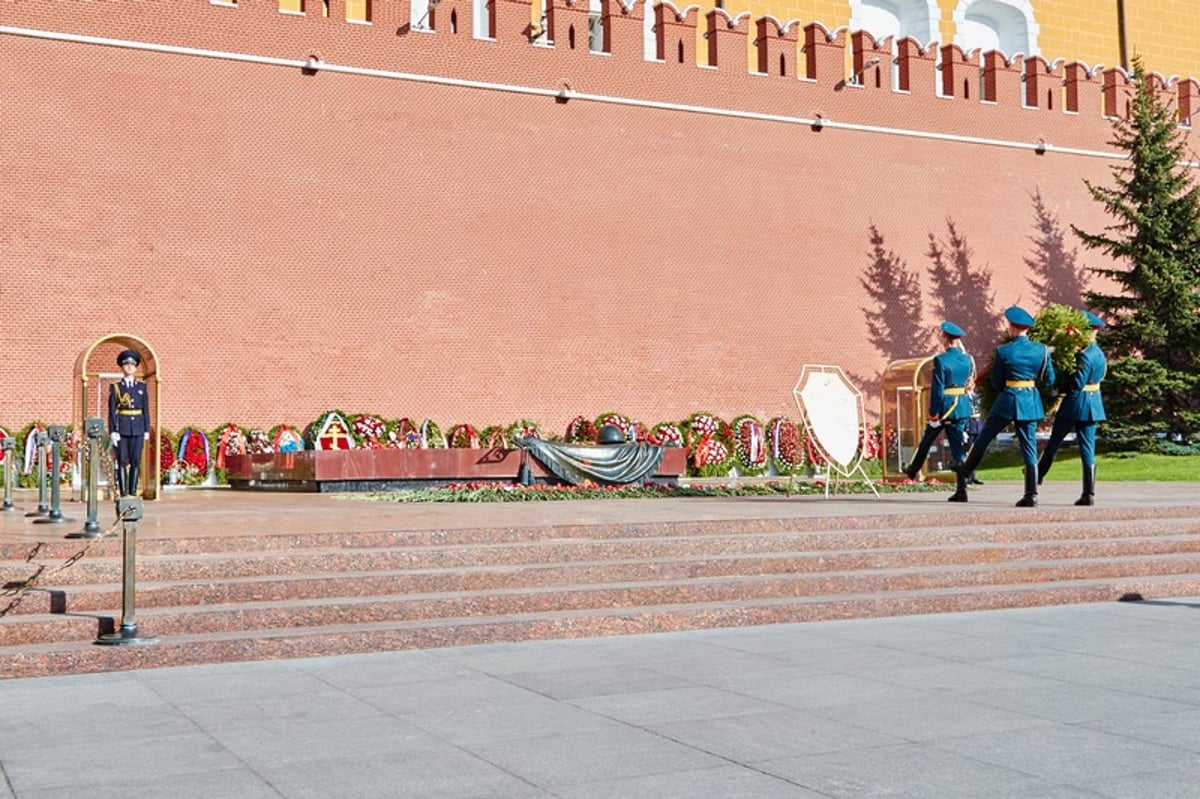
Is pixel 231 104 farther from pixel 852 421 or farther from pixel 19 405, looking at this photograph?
pixel 852 421

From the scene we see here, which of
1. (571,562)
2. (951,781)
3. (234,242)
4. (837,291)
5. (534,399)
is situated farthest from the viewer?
(837,291)

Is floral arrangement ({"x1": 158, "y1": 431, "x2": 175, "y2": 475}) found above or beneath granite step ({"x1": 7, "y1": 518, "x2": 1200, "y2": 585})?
above

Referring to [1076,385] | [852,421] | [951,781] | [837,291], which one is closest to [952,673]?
[951,781]

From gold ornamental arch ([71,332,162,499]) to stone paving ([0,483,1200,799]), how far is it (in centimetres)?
729

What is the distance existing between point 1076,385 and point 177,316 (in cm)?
1127

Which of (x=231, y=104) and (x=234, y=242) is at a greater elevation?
(x=231, y=104)

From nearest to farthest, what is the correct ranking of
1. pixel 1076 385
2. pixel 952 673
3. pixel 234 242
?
1. pixel 952 673
2. pixel 1076 385
3. pixel 234 242

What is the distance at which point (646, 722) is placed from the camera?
4.92 metres

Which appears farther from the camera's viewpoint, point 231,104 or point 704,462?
point 704,462

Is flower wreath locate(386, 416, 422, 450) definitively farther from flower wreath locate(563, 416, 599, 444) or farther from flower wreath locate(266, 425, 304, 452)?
flower wreath locate(563, 416, 599, 444)

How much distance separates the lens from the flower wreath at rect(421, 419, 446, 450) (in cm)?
1875

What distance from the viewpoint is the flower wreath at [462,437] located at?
19.0 metres

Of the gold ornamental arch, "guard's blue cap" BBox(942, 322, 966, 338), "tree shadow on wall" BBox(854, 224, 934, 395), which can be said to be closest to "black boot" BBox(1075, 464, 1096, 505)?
"guard's blue cap" BBox(942, 322, 966, 338)

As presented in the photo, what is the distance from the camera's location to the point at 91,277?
17.2 m
